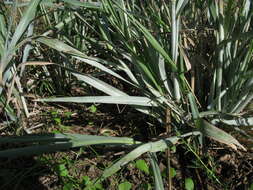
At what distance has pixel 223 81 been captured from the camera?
3.41ft

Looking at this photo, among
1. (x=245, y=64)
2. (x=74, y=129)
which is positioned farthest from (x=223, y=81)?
(x=74, y=129)

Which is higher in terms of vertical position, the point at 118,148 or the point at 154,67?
the point at 154,67

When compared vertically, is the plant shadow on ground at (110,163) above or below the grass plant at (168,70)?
below

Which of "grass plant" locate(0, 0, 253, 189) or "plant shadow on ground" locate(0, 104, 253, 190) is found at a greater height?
"grass plant" locate(0, 0, 253, 189)

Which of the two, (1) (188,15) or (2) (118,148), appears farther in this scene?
(1) (188,15)

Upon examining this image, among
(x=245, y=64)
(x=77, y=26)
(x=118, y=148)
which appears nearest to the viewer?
(x=245, y=64)

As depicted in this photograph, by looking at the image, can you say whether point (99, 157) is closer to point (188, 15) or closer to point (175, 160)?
point (175, 160)

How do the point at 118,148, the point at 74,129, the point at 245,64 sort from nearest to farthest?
1. the point at 245,64
2. the point at 118,148
3. the point at 74,129

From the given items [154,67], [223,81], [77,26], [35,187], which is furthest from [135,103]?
[77,26]

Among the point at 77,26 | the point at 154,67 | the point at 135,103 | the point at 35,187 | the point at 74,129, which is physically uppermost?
the point at 77,26

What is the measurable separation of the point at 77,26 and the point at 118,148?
640 millimetres

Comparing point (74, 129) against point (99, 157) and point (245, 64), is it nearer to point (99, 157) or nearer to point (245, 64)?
point (99, 157)

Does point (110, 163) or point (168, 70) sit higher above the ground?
point (168, 70)

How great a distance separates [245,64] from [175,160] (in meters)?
0.39
